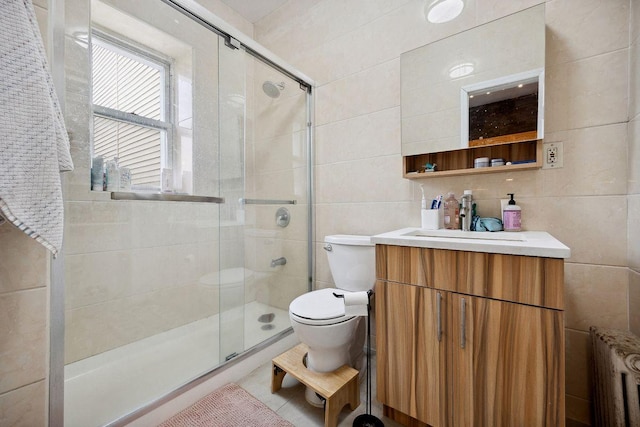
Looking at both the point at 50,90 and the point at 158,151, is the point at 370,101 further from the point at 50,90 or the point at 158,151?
the point at 50,90

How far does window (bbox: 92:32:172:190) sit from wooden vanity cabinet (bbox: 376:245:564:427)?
4.41 ft

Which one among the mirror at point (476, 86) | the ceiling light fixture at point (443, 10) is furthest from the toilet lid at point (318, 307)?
the ceiling light fixture at point (443, 10)

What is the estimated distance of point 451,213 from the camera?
1358mm

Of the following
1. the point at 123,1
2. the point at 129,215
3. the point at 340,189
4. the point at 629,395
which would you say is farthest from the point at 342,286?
the point at 123,1

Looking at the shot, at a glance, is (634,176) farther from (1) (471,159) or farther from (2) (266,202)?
(2) (266,202)

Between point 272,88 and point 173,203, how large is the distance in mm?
1015

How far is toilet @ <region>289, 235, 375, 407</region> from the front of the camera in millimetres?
A: 1195

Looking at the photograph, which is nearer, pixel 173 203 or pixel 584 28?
pixel 584 28

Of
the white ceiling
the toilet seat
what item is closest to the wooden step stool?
the toilet seat

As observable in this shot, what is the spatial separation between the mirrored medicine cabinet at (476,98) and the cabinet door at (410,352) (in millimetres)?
681

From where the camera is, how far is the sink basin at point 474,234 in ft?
3.71

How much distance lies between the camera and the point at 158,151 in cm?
151

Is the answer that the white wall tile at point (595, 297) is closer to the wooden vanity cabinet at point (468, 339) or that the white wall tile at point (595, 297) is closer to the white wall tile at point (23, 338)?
the wooden vanity cabinet at point (468, 339)

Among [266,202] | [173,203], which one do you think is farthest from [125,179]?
[266,202]
